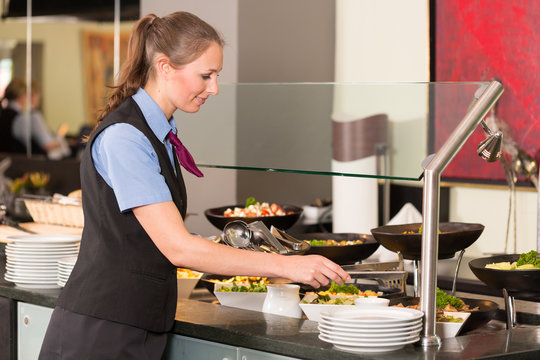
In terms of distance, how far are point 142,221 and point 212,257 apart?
16cm

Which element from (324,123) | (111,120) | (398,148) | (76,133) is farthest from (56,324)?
(76,133)

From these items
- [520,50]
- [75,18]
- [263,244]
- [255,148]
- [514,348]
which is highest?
[75,18]

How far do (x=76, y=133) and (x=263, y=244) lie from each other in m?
4.23

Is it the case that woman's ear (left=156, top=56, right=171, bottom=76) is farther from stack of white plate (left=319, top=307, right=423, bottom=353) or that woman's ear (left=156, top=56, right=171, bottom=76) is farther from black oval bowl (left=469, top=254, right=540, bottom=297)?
black oval bowl (left=469, top=254, right=540, bottom=297)

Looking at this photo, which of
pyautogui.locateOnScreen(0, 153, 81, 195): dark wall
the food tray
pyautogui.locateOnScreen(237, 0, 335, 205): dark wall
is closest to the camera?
the food tray

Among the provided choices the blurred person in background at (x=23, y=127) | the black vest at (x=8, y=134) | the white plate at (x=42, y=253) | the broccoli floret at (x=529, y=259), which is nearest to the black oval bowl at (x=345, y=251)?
the broccoli floret at (x=529, y=259)

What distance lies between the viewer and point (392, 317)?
1.79 meters

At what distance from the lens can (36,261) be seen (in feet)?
8.44

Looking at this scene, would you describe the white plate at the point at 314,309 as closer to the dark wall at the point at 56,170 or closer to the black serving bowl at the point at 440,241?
the black serving bowl at the point at 440,241

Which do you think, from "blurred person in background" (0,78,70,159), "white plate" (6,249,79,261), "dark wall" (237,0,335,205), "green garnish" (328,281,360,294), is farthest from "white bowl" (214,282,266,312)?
"blurred person in background" (0,78,70,159)

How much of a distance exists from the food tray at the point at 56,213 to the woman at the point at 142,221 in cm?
124

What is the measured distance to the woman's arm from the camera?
69.1 inches

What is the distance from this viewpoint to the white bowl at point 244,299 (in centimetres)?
223

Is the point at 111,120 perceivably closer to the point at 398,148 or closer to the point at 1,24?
the point at 398,148
